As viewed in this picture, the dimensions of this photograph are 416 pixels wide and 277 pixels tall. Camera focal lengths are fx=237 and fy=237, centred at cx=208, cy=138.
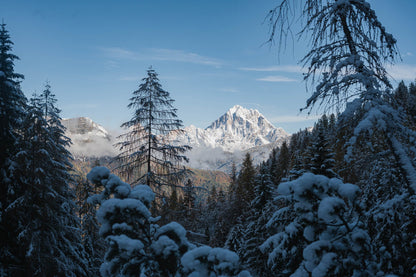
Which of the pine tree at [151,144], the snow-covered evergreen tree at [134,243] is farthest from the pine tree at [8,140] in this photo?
the snow-covered evergreen tree at [134,243]

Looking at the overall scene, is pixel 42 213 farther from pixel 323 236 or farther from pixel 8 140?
pixel 323 236

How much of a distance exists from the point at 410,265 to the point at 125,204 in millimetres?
3084

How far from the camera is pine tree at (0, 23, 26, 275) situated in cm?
912

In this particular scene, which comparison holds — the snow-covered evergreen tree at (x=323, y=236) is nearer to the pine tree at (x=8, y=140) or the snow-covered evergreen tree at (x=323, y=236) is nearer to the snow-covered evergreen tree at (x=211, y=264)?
the snow-covered evergreen tree at (x=211, y=264)

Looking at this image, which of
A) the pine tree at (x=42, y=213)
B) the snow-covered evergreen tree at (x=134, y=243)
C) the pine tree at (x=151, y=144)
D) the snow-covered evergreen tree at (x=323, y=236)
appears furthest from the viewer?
the pine tree at (x=151, y=144)

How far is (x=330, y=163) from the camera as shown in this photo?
38.1 feet

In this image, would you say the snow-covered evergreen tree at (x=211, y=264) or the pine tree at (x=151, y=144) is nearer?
the snow-covered evergreen tree at (x=211, y=264)

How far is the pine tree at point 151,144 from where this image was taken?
12.8 meters

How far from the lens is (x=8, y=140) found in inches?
399

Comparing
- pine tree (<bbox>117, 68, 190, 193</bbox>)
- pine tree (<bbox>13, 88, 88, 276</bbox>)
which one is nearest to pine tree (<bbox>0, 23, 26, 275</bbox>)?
pine tree (<bbox>13, 88, 88, 276</bbox>)

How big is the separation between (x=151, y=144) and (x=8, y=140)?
614cm

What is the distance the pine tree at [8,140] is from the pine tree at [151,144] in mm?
4612

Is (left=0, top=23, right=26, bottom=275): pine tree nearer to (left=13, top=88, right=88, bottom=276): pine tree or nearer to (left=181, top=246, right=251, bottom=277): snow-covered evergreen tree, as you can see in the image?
(left=13, top=88, right=88, bottom=276): pine tree

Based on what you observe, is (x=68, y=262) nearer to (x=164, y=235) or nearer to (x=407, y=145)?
(x=164, y=235)
